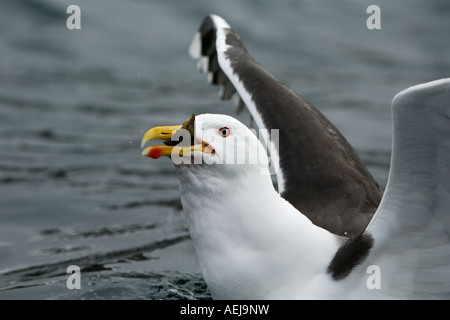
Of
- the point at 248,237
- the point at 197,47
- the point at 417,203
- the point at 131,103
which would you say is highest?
the point at 197,47

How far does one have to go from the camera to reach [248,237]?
14.8 feet

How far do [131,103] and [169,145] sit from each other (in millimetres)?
7701

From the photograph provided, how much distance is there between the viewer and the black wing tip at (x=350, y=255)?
174 inches

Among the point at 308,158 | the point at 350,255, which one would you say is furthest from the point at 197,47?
the point at 350,255

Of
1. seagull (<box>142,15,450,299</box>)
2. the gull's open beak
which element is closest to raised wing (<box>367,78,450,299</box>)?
seagull (<box>142,15,450,299</box>)

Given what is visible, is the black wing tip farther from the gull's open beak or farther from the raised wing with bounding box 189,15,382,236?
the gull's open beak

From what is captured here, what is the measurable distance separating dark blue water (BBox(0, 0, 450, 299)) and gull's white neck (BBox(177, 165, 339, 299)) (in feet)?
5.05

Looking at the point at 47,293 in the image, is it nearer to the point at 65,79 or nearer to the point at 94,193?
the point at 94,193

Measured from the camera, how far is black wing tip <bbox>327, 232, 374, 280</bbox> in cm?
441

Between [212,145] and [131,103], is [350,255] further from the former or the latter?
[131,103]

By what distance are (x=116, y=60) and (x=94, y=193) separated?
5.75 metres

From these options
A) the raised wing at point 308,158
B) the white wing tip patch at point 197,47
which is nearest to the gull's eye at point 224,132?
the raised wing at point 308,158

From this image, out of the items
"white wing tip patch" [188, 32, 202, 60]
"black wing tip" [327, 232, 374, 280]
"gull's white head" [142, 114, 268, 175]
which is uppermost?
"white wing tip patch" [188, 32, 202, 60]
